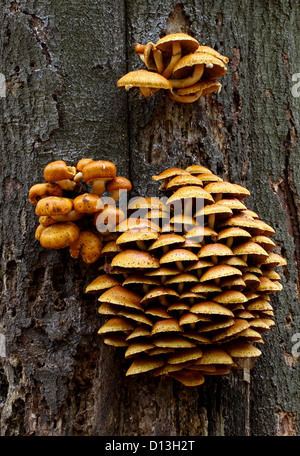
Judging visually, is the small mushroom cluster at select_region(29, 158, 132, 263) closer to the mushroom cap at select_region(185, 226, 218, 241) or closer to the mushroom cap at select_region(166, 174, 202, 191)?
the mushroom cap at select_region(166, 174, 202, 191)

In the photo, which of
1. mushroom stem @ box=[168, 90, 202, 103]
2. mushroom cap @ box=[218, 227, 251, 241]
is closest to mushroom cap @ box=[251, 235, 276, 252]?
mushroom cap @ box=[218, 227, 251, 241]

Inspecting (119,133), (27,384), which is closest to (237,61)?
(119,133)

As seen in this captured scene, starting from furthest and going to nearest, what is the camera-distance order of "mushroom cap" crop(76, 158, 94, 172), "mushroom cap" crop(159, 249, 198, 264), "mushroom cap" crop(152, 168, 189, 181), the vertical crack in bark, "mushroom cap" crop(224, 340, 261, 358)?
the vertical crack in bark, "mushroom cap" crop(152, 168, 189, 181), "mushroom cap" crop(76, 158, 94, 172), "mushroom cap" crop(224, 340, 261, 358), "mushroom cap" crop(159, 249, 198, 264)

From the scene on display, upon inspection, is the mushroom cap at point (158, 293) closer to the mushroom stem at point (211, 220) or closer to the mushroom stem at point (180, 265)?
the mushroom stem at point (180, 265)

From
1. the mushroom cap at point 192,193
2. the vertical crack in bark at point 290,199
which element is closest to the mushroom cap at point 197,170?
the mushroom cap at point 192,193

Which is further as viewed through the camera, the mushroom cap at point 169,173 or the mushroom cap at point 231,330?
the mushroom cap at point 169,173

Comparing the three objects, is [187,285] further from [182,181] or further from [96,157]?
[96,157]
